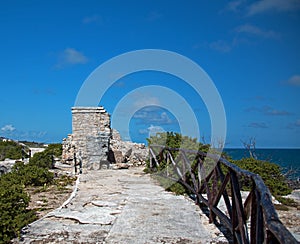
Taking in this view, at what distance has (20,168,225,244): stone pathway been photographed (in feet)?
11.6

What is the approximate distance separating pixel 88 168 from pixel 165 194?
19.5ft

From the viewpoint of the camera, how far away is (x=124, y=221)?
4.21 metres

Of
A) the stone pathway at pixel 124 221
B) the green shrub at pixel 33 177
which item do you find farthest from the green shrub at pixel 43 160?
the stone pathway at pixel 124 221

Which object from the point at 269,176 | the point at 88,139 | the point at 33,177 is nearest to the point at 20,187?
the point at 33,177

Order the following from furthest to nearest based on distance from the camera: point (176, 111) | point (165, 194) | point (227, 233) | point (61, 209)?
point (176, 111) → point (165, 194) → point (61, 209) → point (227, 233)

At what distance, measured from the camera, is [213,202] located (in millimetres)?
4117

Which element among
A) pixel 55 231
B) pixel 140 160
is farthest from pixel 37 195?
pixel 140 160

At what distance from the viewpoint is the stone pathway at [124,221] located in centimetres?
354

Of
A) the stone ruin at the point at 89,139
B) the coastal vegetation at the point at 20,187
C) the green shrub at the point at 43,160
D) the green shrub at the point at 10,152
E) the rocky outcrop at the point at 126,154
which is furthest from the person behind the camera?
the green shrub at the point at 10,152

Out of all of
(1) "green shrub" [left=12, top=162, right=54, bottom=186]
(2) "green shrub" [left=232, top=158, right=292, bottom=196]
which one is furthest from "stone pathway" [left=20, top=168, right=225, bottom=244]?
(2) "green shrub" [left=232, top=158, right=292, bottom=196]

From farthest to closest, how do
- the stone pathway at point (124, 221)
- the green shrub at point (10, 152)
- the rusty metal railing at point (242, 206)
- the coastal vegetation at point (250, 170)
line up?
the green shrub at point (10, 152), the coastal vegetation at point (250, 170), the stone pathway at point (124, 221), the rusty metal railing at point (242, 206)

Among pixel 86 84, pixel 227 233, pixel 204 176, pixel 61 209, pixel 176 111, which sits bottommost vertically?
pixel 227 233

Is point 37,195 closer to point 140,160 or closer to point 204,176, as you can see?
point 204,176

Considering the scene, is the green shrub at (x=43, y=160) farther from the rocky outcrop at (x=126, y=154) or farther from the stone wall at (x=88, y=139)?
the rocky outcrop at (x=126, y=154)
